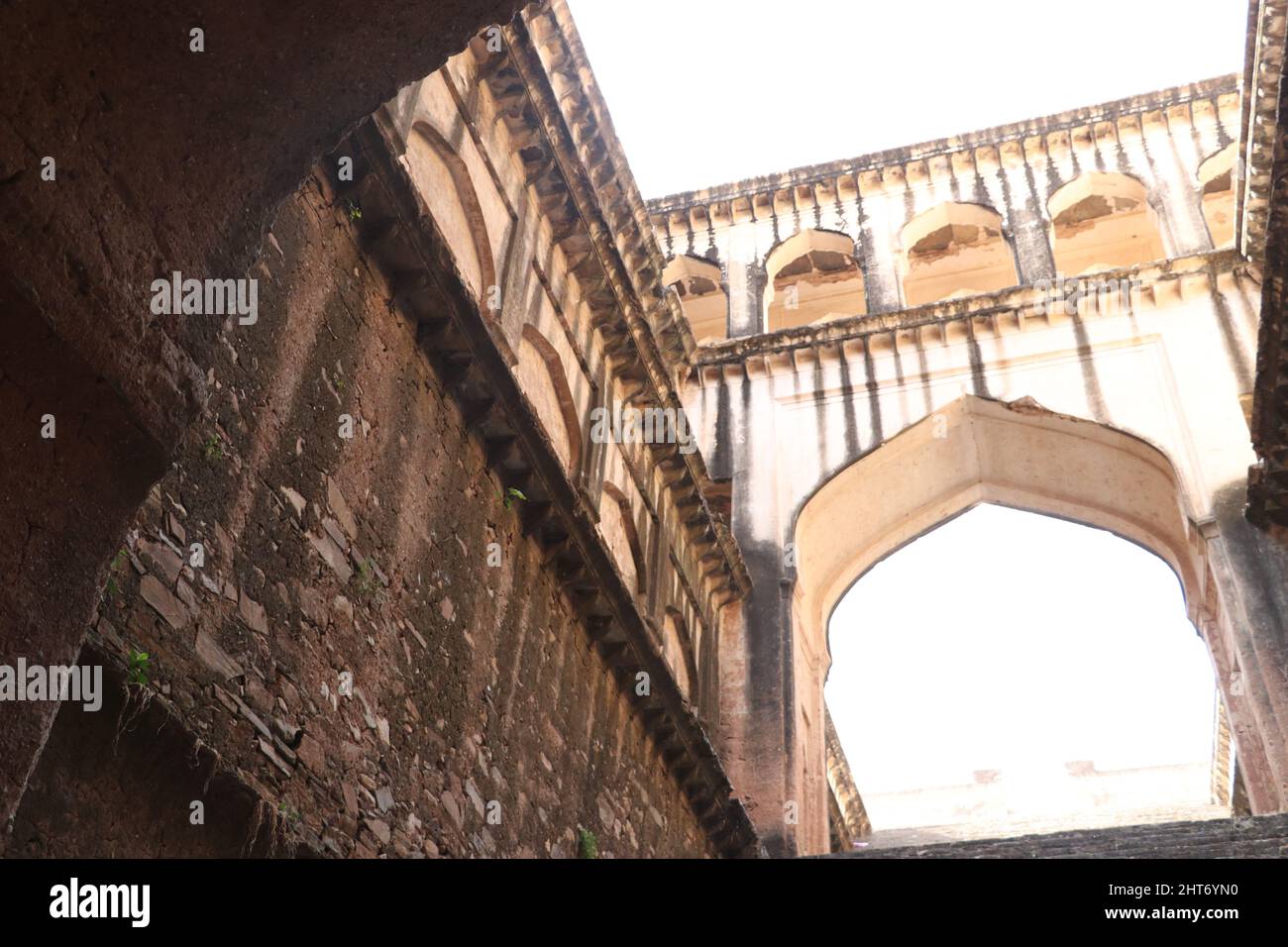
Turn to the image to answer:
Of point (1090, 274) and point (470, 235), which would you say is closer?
point (470, 235)

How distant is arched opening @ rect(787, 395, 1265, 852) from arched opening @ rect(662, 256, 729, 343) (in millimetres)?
3068

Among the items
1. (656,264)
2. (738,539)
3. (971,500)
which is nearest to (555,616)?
(656,264)

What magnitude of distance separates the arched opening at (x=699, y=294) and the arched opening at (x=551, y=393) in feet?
21.6

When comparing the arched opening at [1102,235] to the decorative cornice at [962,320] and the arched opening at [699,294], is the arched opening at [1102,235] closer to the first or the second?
the decorative cornice at [962,320]

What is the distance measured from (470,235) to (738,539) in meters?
5.46

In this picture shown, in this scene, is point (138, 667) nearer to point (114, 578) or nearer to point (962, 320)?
point (114, 578)

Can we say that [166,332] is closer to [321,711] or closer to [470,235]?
[321,711]

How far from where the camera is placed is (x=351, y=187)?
5000 millimetres

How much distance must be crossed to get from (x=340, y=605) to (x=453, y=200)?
2931mm

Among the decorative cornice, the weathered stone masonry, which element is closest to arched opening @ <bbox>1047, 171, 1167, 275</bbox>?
the decorative cornice

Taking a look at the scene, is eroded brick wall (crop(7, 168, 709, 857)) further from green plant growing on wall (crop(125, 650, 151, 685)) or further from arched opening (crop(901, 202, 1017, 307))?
arched opening (crop(901, 202, 1017, 307))

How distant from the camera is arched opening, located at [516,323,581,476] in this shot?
24.9ft

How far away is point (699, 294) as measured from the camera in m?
14.9
